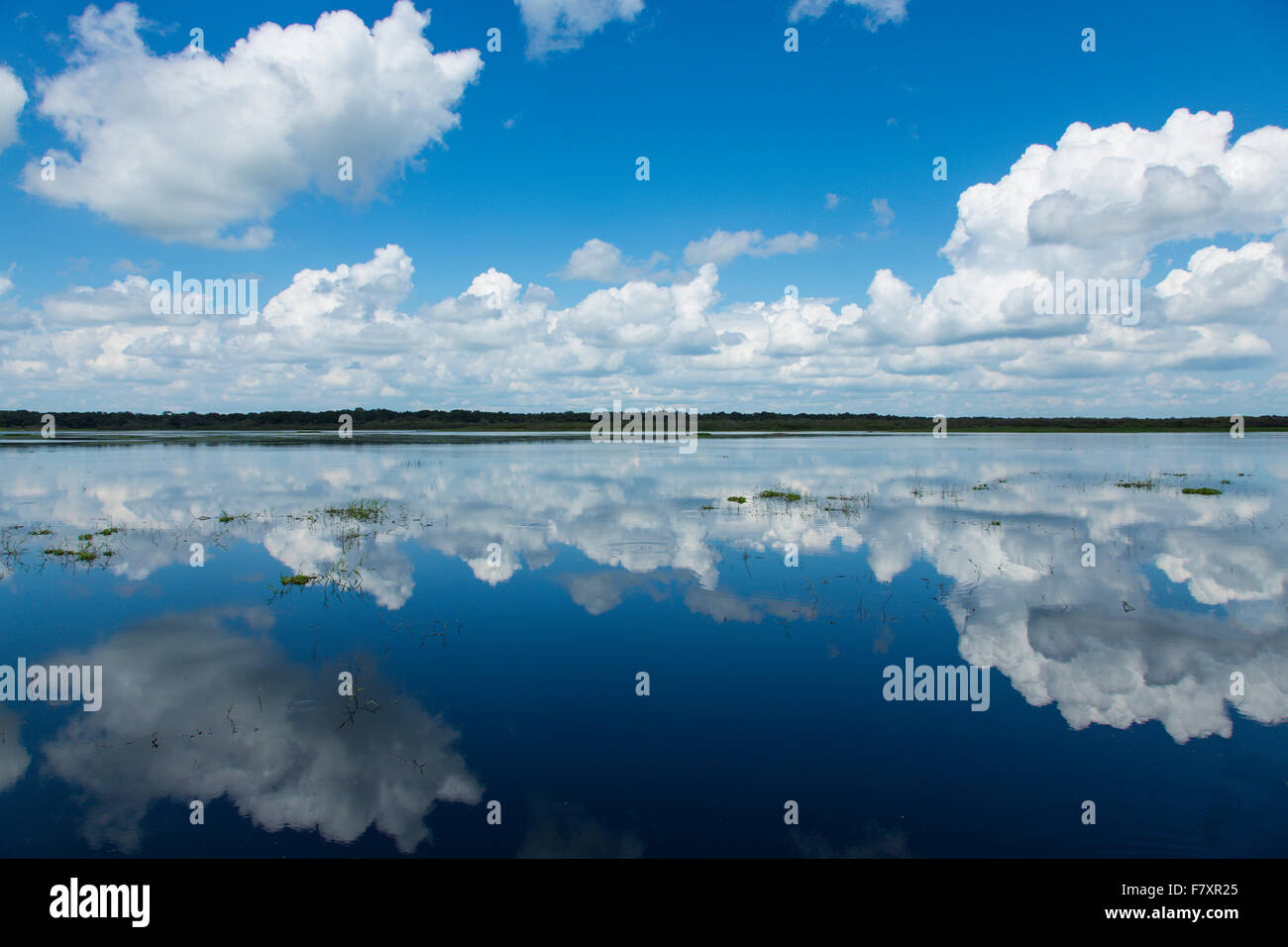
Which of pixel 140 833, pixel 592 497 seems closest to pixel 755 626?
pixel 140 833

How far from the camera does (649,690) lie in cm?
980

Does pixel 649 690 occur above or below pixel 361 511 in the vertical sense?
below

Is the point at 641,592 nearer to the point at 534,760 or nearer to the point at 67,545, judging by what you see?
the point at 534,760

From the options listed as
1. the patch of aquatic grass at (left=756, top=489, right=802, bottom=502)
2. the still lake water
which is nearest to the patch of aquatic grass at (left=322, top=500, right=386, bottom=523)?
the still lake water

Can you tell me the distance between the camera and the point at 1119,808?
6.77 metres

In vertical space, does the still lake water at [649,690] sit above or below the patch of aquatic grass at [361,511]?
below

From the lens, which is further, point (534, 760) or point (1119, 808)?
point (534, 760)

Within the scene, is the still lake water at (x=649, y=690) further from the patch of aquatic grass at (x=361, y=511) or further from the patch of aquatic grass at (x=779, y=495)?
the patch of aquatic grass at (x=779, y=495)

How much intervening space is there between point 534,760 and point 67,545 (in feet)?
64.9

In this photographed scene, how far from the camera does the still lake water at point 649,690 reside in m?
6.57

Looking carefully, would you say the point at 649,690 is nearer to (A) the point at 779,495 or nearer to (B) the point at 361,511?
(B) the point at 361,511

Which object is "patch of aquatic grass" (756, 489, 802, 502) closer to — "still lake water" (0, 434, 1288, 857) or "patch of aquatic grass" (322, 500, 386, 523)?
"still lake water" (0, 434, 1288, 857)

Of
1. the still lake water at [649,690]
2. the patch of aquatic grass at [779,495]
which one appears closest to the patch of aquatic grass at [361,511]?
the still lake water at [649,690]

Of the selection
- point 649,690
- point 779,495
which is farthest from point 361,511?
point 649,690
